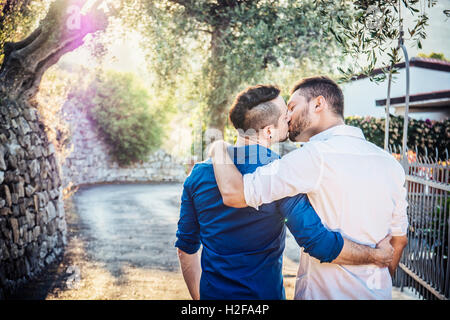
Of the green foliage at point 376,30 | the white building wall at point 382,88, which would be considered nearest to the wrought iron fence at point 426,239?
the green foliage at point 376,30

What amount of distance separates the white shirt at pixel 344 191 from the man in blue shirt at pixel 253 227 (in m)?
0.08

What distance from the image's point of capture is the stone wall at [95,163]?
17656 mm

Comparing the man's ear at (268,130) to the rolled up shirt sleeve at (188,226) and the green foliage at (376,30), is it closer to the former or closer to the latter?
the rolled up shirt sleeve at (188,226)

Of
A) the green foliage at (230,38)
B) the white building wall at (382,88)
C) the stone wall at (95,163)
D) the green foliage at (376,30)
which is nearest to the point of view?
the green foliage at (376,30)

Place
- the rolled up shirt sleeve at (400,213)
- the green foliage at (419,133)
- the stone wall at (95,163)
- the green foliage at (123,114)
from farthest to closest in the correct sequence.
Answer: the green foliage at (123,114) < the stone wall at (95,163) < the green foliage at (419,133) < the rolled up shirt sleeve at (400,213)

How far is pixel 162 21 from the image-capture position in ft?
24.1

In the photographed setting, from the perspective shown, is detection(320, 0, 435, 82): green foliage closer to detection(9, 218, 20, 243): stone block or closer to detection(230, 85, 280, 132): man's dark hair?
detection(230, 85, 280, 132): man's dark hair


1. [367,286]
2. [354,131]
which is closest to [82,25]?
[354,131]

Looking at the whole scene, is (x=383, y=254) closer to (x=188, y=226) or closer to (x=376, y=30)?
(x=188, y=226)

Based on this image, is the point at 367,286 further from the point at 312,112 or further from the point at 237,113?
the point at 237,113

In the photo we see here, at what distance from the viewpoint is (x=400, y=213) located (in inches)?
82.0

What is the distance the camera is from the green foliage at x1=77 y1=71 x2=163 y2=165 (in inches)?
757

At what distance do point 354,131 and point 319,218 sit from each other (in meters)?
0.56
